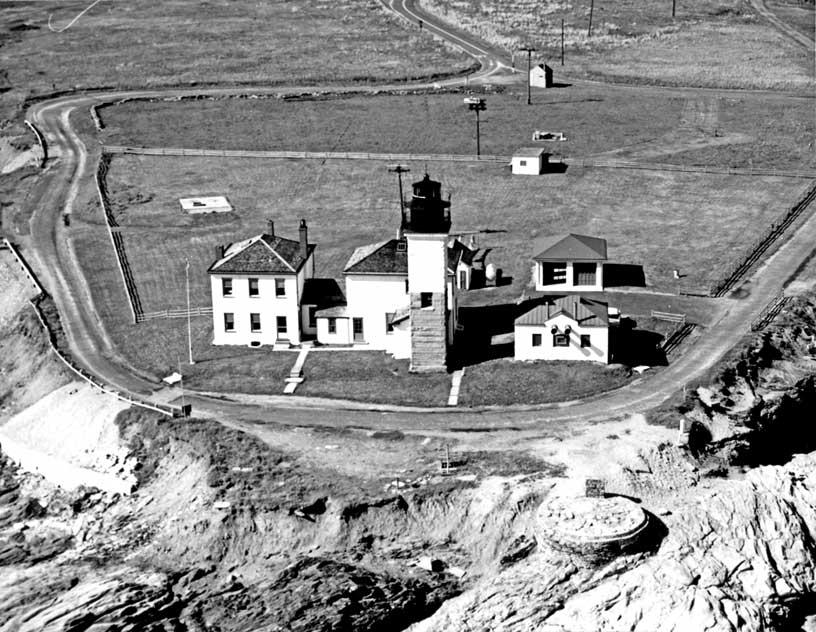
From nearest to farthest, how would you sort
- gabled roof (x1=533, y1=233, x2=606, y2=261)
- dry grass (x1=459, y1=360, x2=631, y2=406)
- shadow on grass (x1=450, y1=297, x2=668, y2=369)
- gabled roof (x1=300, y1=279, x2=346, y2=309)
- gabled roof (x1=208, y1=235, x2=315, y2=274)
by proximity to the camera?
dry grass (x1=459, y1=360, x2=631, y2=406) < shadow on grass (x1=450, y1=297, x2=668, y2=369) < gabled roof (x1=208, y1=235, x2=315, y2=274) < gabled roof (x1=300, y1=279, x2=346, y2=309) < gabled roof (x1=533, y1=233, x2=606, y2=261)

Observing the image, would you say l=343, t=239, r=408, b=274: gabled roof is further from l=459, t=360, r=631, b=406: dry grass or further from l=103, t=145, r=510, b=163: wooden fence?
l=103, t=145, r=510, b=163: wooden fence

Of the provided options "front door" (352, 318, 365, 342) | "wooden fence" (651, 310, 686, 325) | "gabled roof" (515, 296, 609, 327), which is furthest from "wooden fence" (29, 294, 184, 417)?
"wooden fence" (651, 310, 686, 325)

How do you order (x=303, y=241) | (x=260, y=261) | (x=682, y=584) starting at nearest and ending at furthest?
1. (x=682, y=584)
2. (x=260, y=261)
3. (x=303, y=241)

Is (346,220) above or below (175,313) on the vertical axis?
below

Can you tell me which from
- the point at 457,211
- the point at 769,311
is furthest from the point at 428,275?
the point at 457,211

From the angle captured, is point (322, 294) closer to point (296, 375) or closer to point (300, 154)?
point (296, 375)

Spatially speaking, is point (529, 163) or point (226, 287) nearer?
point (226, 287)

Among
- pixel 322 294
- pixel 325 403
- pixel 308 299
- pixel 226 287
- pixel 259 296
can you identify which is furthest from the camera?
pixel 322 294
